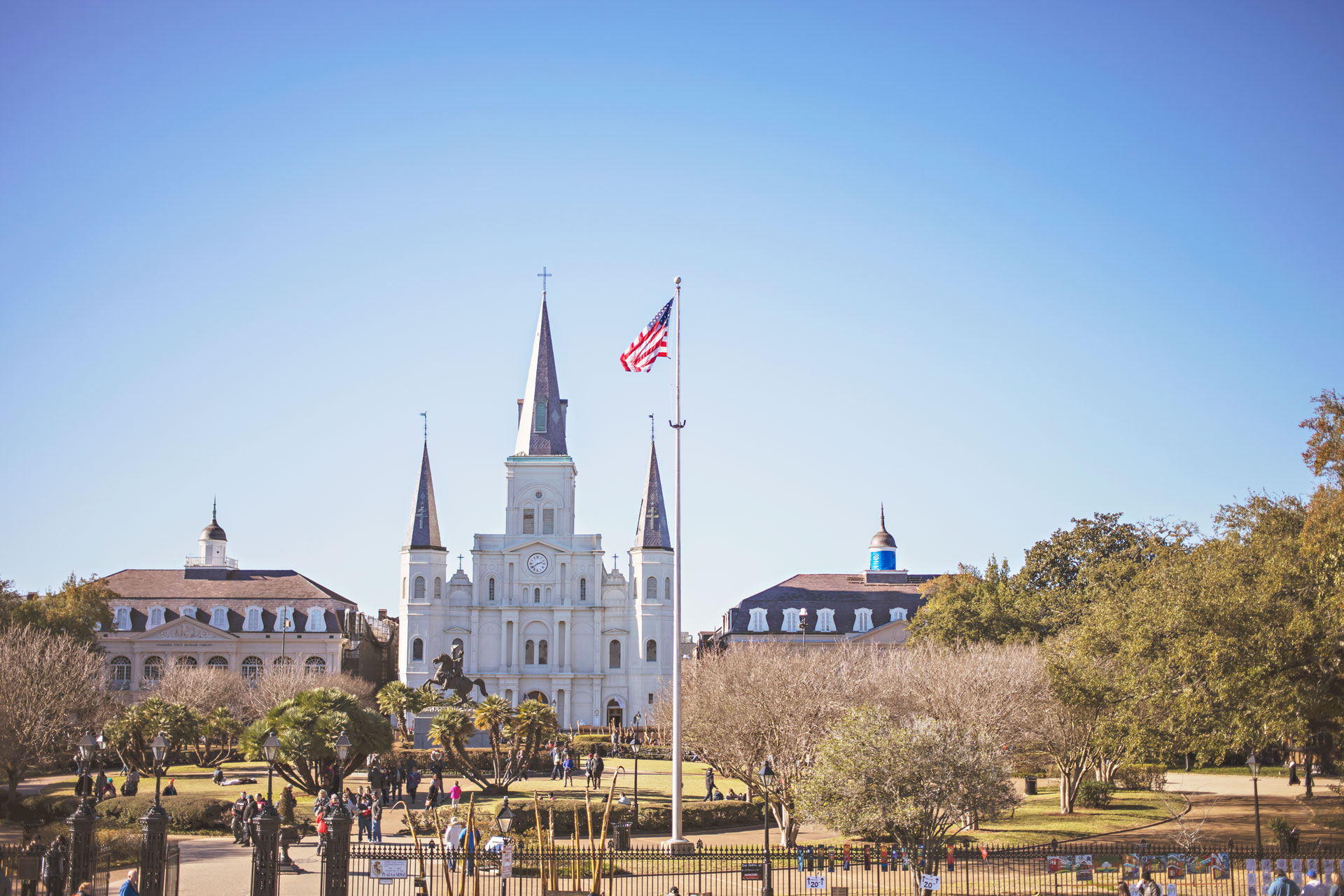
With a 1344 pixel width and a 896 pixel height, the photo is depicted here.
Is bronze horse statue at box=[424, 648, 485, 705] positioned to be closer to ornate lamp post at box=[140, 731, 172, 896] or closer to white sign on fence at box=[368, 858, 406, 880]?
white sign on fence at box=[368, 858, 406, 880]

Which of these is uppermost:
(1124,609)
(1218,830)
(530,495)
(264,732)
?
(530,495)

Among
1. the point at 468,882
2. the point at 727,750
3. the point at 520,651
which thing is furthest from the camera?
the point at 520,651

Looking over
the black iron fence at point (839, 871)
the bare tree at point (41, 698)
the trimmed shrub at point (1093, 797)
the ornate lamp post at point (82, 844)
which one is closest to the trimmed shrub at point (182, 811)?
the bare tree at point (41, 698)

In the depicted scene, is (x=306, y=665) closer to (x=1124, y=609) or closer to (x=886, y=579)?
(x=886, y=579)

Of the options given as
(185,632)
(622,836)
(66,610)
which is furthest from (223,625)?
(622,836)

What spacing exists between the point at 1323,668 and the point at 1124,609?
30.3ft

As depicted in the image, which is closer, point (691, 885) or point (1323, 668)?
point (691, 885)

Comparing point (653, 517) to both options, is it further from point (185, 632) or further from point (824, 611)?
point (185, 632)

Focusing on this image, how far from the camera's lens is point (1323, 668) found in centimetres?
3131

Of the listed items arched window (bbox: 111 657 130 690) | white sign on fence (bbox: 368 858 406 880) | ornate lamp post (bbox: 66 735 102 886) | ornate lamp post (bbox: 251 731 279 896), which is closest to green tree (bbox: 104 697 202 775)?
white sign on fence (bbox: 368 858 406 880)

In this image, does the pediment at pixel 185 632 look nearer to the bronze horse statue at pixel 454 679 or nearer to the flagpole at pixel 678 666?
the bronze horse statue at pixel 454 679

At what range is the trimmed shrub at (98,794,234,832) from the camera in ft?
117

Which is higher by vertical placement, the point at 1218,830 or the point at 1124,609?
the point at 1124,609

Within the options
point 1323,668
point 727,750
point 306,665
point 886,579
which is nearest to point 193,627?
point 306,665
